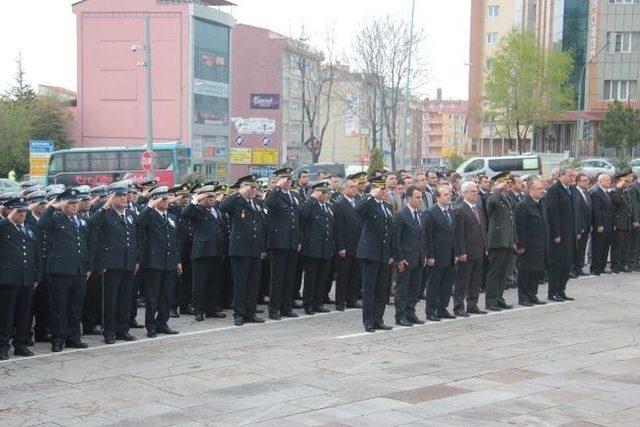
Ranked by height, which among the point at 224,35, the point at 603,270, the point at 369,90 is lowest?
the point at 603,270

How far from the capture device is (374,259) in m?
12.5

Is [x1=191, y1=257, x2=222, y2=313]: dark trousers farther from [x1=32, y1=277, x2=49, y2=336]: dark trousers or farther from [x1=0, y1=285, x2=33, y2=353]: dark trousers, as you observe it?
[x1=0, y1=285, x2=33, y2=353]: dark trousers

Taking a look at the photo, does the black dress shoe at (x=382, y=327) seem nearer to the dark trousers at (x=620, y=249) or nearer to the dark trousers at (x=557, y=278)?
the dark trousers at (x=557, y=278)

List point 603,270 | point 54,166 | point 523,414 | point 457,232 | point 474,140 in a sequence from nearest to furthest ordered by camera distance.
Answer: point 523,414, point 457,232, point 603,270, point 54,166, point 474,140

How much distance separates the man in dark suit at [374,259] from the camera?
12477mm

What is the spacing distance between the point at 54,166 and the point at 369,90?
1950 cm

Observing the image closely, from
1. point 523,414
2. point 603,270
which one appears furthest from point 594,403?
point 603,270

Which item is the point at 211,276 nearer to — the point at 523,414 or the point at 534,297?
the point at 534,297

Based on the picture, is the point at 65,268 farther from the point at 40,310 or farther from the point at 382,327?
the point at 382,327

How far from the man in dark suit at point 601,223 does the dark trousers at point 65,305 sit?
438 inches

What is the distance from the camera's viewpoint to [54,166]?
45656mm

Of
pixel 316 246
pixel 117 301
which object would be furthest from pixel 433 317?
pixel 117 301

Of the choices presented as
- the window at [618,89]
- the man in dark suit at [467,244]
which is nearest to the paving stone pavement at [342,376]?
the man in dark suit at [467,244]

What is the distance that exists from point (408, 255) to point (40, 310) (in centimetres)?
485
